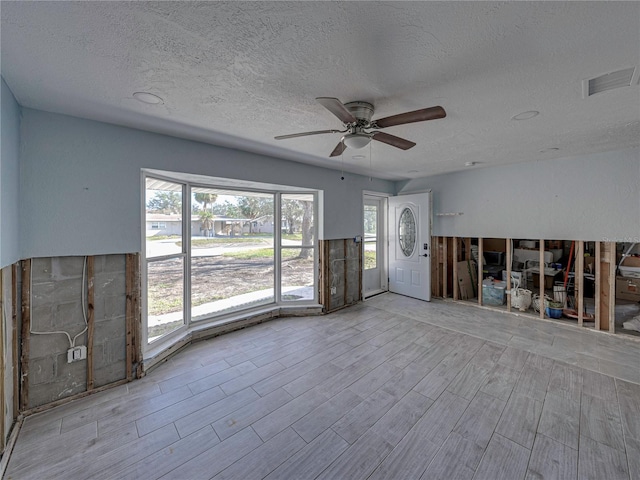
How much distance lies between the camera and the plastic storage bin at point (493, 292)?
189 inches

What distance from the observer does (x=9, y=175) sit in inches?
71.2

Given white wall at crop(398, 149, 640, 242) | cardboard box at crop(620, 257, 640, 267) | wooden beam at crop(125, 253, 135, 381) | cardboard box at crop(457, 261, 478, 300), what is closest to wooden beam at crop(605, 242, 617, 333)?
white wall at crop(398, 149, 640, 242)

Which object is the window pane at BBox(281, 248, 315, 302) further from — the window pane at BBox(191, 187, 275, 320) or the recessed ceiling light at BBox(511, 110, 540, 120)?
the recessed ceiling light at BBox(511, 110, 540, 120)

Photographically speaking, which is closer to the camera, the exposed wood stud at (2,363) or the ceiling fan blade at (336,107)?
the ceiling fan blade at (336,107)

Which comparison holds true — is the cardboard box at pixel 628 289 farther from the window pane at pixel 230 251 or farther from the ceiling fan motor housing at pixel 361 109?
the window pane at pixel 230 251

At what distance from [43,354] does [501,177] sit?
21.1 feet

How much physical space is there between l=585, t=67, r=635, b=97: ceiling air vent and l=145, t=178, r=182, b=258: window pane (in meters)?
4.07

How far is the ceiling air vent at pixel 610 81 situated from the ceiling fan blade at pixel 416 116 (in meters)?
1.12

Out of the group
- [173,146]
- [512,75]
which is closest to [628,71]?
[512,75]

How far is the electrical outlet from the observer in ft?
7.52

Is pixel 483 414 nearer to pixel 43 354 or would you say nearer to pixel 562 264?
pixel 43 354

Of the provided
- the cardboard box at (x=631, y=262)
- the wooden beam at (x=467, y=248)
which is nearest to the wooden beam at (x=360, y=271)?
the wooden beam at (x=467, y=248)

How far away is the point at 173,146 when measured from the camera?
283cm

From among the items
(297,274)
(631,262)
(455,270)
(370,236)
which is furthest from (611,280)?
(297,274)
